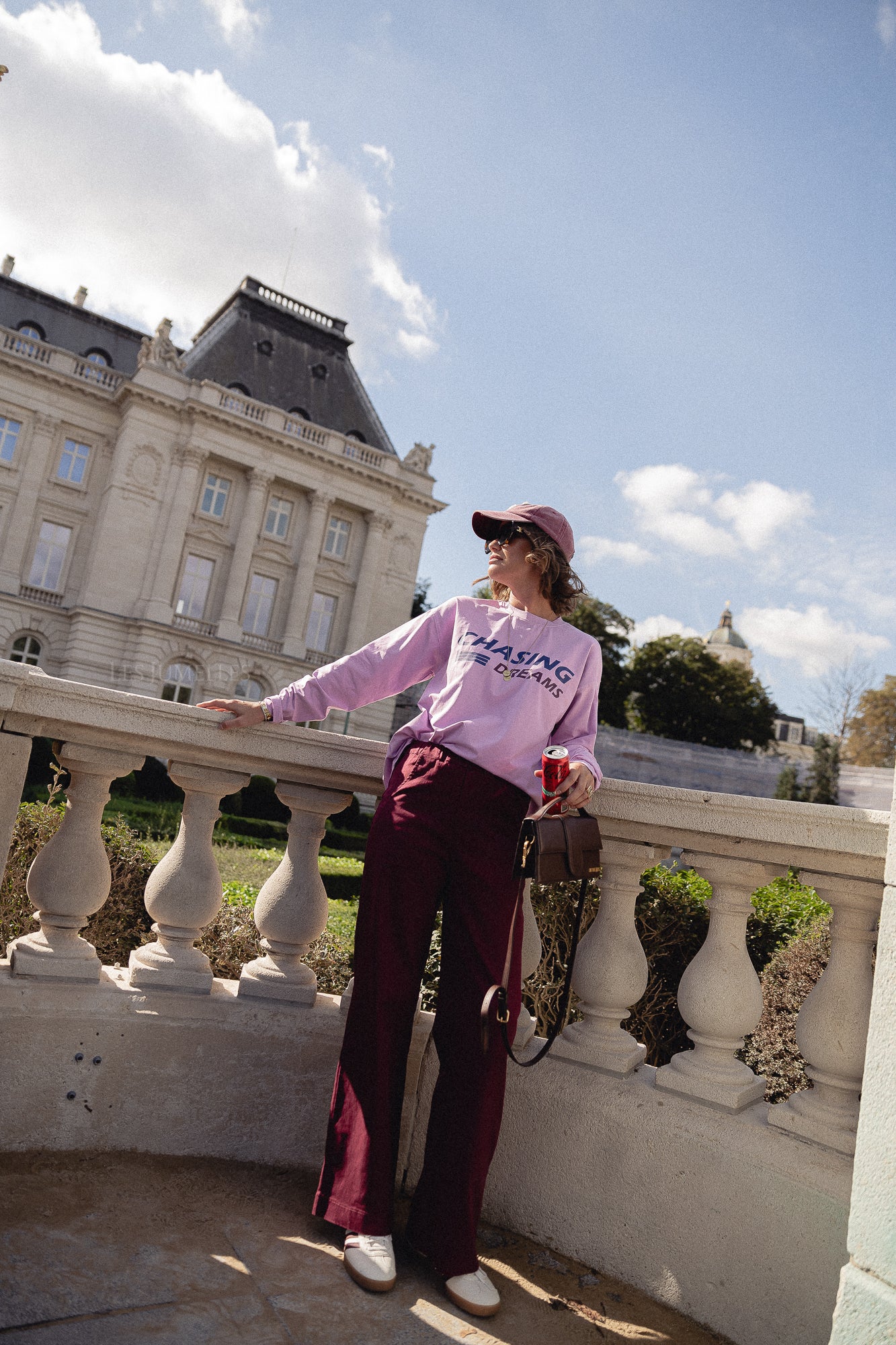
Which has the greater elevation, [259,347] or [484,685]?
[259,347]

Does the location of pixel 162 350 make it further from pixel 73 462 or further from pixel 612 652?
pixel 612 652

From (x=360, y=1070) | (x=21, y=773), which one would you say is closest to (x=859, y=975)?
(x=360, y=1070)

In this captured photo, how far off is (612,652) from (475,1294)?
137 feet

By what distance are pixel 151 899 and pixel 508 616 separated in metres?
1.25

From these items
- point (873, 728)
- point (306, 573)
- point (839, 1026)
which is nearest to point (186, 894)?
point (839, 1026)

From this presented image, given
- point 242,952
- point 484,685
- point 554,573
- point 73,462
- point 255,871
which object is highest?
point 73,462

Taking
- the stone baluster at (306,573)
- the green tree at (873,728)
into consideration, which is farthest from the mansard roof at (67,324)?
the green tree at (873,728)

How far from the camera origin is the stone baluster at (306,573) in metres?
36.3

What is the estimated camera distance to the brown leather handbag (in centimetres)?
205

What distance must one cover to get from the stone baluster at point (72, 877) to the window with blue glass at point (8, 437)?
35081 mm

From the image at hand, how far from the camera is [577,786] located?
2.14m

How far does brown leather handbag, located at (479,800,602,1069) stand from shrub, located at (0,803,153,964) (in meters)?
2.31

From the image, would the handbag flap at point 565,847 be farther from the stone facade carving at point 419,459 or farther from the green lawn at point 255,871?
the stone facade carving at point 419,459

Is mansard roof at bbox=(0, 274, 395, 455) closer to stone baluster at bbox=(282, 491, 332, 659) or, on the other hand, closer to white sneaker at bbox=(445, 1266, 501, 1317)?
stone baluster at bbox=(282, 491, 332, 659)
